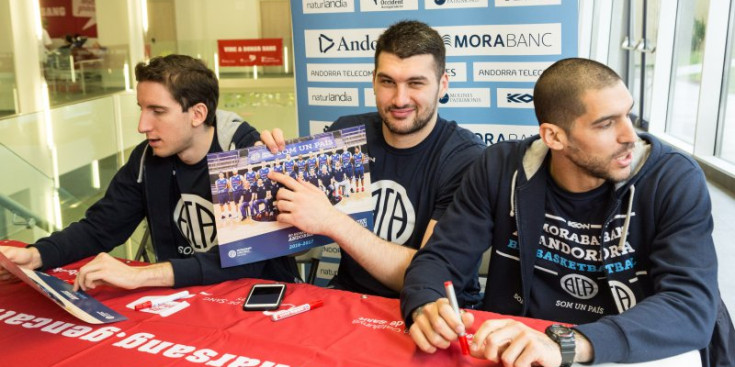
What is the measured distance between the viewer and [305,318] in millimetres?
1701

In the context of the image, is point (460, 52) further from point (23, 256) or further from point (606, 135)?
point (23, 256)

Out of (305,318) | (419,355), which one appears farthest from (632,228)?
(305,318)

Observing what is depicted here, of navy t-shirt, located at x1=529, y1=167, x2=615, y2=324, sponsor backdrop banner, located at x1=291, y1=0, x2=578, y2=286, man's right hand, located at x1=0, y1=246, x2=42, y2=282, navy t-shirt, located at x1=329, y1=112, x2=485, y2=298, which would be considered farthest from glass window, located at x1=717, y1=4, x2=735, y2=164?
man's right hand, located at x1=0, y1=246, x2=42, y2=282

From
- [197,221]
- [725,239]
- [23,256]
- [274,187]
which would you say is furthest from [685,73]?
[23,256]

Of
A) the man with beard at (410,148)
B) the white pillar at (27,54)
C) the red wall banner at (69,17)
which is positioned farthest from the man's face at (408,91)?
the red wall banner at (69,17)

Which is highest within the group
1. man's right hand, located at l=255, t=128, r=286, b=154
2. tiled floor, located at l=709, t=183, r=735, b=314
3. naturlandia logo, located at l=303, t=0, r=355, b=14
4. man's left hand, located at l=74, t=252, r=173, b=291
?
naturlandia logo, located at l=303, t=0, r=355, b=14

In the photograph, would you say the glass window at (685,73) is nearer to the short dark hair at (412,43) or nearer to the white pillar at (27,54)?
the short dark hair at (412,43)

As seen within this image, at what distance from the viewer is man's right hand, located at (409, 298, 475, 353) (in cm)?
146

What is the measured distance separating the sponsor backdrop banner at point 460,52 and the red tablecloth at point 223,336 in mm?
2027

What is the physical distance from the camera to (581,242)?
1850 millimetres

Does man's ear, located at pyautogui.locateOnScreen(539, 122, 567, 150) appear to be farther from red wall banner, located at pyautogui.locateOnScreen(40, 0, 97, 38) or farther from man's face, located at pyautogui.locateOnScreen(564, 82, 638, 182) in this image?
red wall banner, located at pyautogui.locateOnScreen(40, 0, 97, 38)

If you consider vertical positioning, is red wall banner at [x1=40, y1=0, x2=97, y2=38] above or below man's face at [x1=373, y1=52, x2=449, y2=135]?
above

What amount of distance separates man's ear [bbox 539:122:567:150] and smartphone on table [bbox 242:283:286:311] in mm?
897

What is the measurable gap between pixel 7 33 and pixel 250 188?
5.06m
